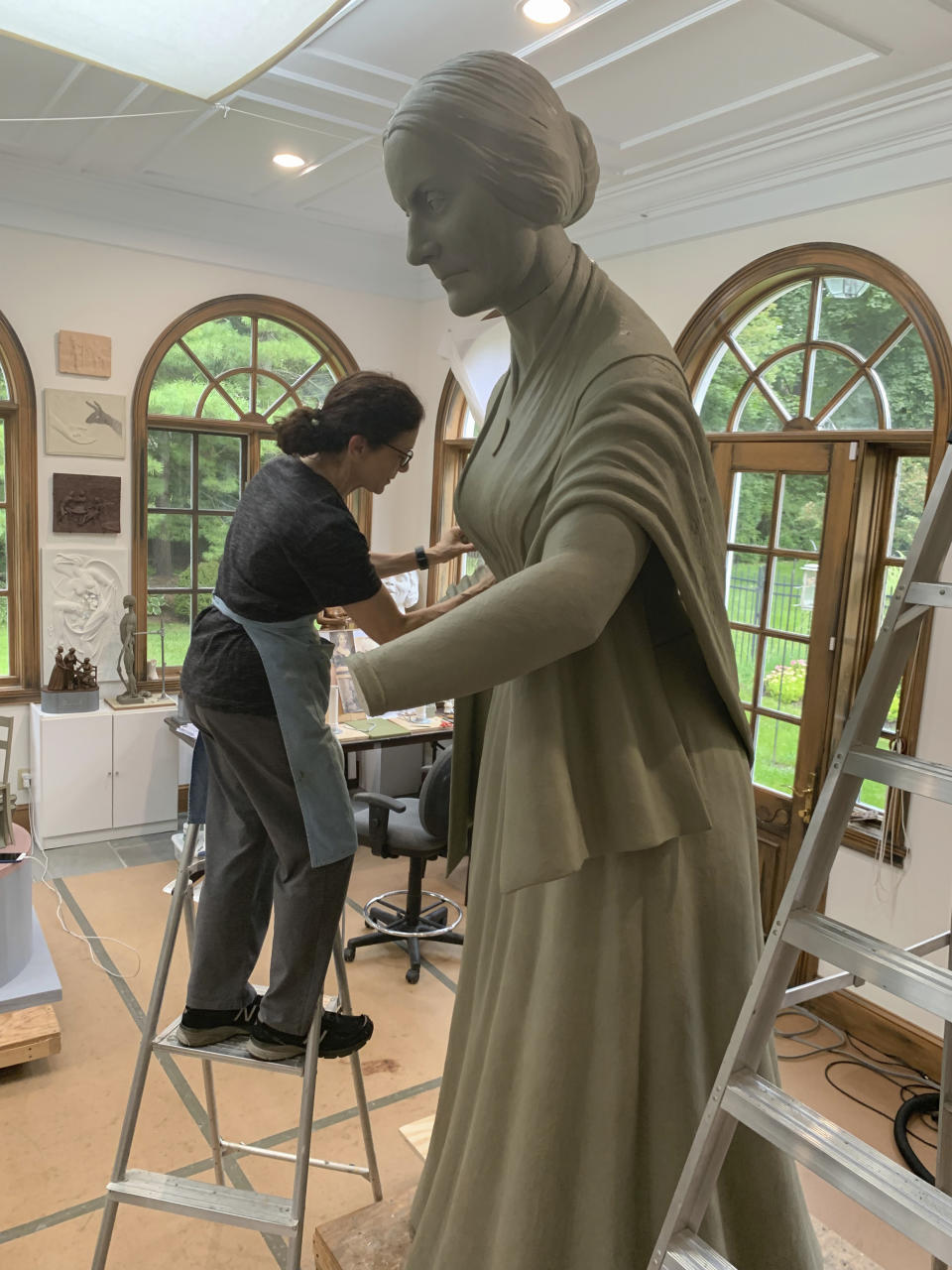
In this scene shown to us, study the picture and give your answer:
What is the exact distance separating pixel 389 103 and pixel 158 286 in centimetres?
207

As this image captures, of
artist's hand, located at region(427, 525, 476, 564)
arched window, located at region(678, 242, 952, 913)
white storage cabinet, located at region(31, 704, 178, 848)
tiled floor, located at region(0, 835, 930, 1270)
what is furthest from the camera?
white storage cabinet, located at region(31, 704, 178, 848)

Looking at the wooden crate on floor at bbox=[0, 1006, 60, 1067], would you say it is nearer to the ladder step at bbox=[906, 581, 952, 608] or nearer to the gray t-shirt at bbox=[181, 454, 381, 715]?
the gray t-shirt at bbox=[181, 454, 381, 715]

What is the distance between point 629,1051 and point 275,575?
1027mm

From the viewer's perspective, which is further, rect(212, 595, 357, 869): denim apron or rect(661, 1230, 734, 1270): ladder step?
rect(212, 595, 357, 869): denim apron

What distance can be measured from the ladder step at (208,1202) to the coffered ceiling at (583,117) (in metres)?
2.10

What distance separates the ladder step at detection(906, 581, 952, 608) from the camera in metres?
0.99

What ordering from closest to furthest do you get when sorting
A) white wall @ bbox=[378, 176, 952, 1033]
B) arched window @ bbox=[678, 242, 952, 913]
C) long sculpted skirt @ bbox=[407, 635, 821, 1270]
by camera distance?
long sculpted skirt @ bbox=[407, 635, 821, 1270]
white wall @ bbox=[378, 176, 952, 1033]
arched window @ bbox=[678, 242, 952, 913]

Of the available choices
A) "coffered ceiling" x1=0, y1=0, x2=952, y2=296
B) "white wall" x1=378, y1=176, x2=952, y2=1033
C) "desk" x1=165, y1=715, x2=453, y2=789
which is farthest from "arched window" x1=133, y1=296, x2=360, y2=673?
"white wall" x1=378, y1=176, x2=952, y2=1033

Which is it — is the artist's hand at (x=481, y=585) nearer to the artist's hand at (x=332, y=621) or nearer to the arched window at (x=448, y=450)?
the artist's hand at (x=332, y=621)

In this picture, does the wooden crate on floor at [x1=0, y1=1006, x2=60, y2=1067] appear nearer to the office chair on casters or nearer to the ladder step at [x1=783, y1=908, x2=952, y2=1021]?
the office chair on casters

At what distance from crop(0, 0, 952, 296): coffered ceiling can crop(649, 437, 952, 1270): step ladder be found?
152 centimetres

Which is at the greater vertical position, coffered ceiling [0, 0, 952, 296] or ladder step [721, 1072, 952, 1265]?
coffered ceiling [0, 0, 952, 296]

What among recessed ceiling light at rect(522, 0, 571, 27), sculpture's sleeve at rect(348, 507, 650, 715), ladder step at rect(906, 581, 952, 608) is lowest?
sculpture's sleeve at rect(348, 507, 650, 715)

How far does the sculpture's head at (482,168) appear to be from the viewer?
1.00 metres
